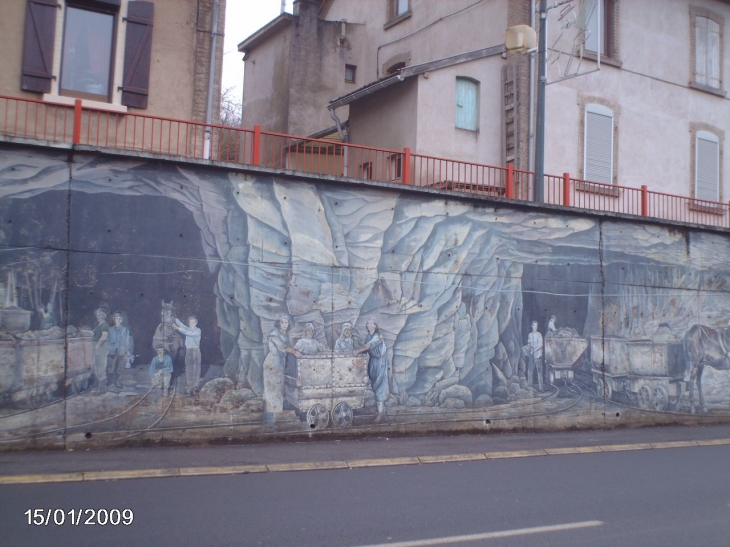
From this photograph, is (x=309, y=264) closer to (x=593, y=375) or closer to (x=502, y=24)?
(x=593, y=375)

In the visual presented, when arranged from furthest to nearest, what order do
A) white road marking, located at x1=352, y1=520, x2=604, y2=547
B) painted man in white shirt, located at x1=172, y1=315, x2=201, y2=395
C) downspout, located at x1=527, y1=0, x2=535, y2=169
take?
downspout, located at x1=527, y1=0, x2=535, y2=169 < painted man in white shirt, located at x1=172, y1=315, x2=201, y2=395 < white road marking, located at x1=352, y1=520, x2=604, y2=547

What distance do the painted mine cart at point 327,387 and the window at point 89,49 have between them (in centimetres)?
561

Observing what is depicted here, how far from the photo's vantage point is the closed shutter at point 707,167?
21344 mm

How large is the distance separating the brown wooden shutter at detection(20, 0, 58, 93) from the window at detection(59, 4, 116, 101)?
267 millimetres

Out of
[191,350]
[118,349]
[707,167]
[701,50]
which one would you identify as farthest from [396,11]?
[118,349]

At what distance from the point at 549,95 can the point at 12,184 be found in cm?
1338

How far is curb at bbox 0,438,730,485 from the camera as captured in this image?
333 inches

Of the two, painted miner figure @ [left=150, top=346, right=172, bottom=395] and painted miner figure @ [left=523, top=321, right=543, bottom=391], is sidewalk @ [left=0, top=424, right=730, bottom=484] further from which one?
painted miner figure @ [left=523, top=321, right=543, bottom=391]

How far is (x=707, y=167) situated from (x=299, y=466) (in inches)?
681

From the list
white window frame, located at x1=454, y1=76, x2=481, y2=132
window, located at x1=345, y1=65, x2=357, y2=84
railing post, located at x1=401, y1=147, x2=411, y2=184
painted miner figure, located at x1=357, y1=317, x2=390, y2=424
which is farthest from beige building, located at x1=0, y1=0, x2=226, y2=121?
window, located at x1=345, y1=65, x2=357, y2=84

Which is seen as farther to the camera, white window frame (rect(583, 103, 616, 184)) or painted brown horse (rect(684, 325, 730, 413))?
white window frame (rect(583, 103, 616, 184))

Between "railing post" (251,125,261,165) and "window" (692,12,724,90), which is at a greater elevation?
"window" (692,12,724,90)

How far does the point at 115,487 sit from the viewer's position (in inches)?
318

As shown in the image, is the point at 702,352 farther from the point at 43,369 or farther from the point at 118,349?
the point at 43,369
